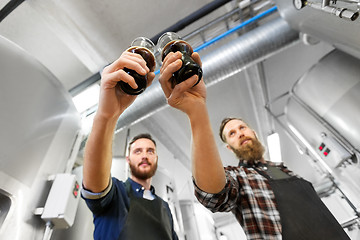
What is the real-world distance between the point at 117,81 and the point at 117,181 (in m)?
0.71

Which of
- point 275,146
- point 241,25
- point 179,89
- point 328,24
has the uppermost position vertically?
point 241,25

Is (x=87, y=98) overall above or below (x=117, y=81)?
above

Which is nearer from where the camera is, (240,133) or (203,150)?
(203,150)

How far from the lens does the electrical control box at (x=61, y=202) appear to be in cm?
A: 100

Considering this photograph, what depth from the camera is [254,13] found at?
200cm

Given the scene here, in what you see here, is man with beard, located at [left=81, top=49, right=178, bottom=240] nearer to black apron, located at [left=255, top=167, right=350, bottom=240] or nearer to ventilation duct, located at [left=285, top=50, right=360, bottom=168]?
black apron, located at [left=255, top=167, right=350, bottom=240]

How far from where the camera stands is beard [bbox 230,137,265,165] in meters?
1.25

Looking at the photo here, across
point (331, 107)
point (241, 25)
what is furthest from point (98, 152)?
point (241, 25)

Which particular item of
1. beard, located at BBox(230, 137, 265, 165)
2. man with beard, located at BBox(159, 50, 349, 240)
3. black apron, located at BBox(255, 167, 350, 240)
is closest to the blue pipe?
beard, located at BBox(230, 137, 265, 165)

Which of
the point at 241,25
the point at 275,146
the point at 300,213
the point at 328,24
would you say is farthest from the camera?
the point at 275,146

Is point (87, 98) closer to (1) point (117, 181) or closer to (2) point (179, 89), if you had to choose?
(1) point (117, 181)

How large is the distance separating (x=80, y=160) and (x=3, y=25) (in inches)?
52.0

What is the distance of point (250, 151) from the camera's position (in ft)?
4.24

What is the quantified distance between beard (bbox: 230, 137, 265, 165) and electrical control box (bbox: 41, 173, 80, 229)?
0.99 meters
